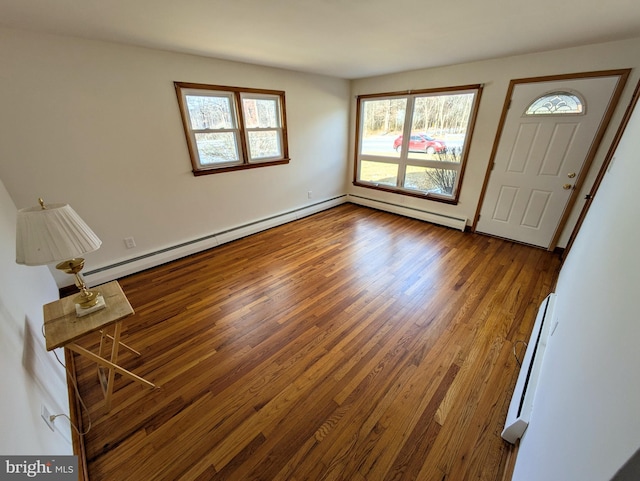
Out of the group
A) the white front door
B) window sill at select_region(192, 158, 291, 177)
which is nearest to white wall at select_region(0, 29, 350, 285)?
window sill at select_region(192, 158, 291, 177)

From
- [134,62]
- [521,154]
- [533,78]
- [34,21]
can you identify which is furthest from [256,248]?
[533,78]

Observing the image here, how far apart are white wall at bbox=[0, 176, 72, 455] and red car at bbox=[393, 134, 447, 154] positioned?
14.9 feet

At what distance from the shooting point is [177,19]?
180 cm

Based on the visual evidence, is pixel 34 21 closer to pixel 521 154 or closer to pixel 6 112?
pixel 6 112

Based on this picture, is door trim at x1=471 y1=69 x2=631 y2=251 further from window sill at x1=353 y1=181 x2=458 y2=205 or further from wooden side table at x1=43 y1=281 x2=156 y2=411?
wooden side table at x1=43 y1=281 x2=156 y2=411

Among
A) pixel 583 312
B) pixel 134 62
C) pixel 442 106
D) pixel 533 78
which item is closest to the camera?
pixel 583 312

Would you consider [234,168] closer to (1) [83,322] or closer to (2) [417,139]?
(1) [83,322]

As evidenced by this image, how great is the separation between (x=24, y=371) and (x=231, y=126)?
3001mm

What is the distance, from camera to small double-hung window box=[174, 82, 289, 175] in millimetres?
2865

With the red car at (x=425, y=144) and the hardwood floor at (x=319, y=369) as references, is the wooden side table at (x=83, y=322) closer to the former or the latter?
the hardwood floor at (x=319, y=369)

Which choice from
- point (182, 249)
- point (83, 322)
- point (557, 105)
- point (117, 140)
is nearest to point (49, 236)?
point (83, 322)

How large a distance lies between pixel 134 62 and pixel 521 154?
4.41 m

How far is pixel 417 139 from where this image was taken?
3.98m

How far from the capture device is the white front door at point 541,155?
8.54ft
